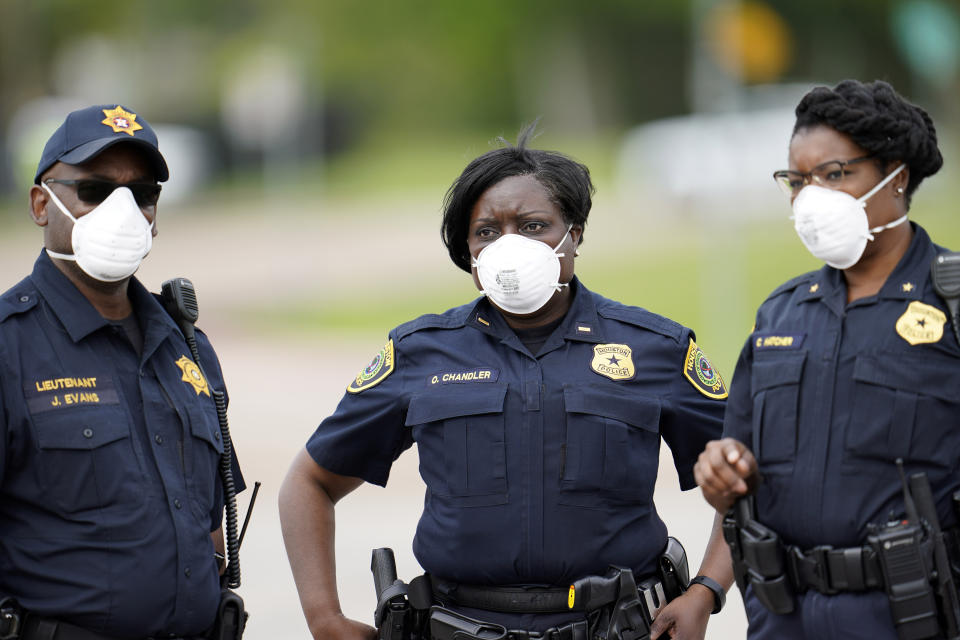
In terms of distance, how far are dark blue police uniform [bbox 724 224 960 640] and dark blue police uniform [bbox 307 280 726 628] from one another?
390mm

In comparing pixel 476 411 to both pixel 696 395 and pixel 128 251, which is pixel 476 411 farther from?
pixel 128 251

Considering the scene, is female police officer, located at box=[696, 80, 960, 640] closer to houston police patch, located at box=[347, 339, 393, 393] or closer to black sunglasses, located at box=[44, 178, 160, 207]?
houston police patch, located at box=[347, 339, 393, 393]

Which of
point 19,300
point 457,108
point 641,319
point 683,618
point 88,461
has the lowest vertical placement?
point 683,618

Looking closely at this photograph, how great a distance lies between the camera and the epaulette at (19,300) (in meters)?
3.69

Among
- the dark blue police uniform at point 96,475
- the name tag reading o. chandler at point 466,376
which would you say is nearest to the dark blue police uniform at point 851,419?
the name tag reading o. chandler at point 466,376

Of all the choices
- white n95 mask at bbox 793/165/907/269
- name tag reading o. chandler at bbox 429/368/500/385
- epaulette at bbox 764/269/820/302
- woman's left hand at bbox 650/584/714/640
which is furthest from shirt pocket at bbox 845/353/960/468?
name tag reading o. chandler at bbox 429/368/500/385

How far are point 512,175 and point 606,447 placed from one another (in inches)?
36.3

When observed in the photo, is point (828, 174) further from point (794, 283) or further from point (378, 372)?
point (378, 372)

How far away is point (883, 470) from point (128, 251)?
2.14 m

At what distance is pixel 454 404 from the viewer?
409 centimetres

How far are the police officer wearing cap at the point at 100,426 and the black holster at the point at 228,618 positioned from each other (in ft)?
0.18

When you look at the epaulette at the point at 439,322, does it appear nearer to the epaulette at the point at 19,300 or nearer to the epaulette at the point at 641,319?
the epaulette at the point at 641,319

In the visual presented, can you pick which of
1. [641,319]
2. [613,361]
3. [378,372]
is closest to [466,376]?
[378,372]

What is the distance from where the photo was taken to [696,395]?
4.19 m
